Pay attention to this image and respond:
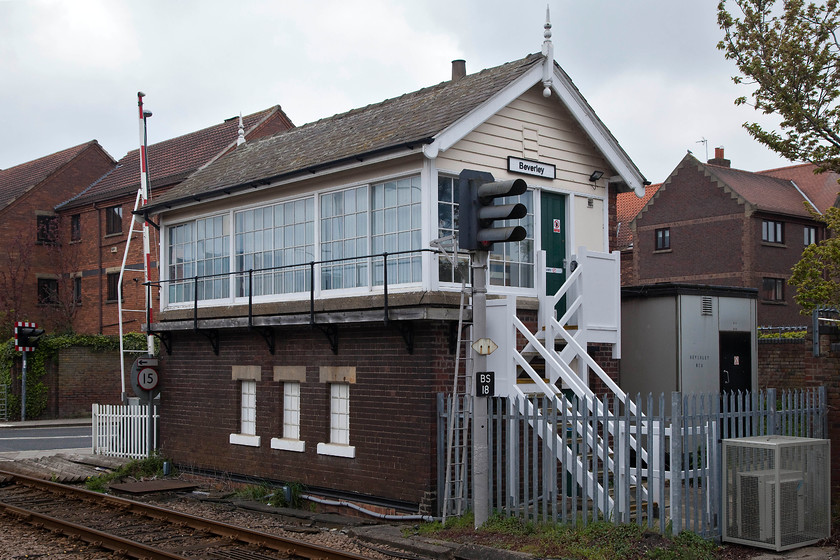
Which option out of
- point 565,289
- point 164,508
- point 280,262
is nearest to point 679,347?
point 565,289

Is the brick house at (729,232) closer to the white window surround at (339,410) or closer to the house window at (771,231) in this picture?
the house window at (771,231)

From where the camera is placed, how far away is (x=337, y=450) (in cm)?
1327

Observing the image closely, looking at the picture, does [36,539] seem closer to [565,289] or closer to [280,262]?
[280,262]

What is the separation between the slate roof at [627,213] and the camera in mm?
46094

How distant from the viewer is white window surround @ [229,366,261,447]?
15.1m

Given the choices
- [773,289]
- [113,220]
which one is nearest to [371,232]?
[113,220]

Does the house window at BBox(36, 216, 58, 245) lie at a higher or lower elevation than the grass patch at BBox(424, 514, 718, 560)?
higher

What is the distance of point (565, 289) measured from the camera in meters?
12.6

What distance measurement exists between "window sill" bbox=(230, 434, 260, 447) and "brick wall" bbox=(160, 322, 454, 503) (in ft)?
0.28

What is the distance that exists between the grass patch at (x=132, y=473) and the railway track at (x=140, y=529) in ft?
2.86

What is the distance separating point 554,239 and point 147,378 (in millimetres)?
8485

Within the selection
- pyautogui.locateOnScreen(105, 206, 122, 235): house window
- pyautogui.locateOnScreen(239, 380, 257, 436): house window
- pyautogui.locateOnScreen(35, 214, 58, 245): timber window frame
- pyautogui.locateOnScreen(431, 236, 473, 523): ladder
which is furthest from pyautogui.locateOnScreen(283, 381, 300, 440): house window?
pyautogui.locateOnScreen(35, 214, 58, 245): timber window frame

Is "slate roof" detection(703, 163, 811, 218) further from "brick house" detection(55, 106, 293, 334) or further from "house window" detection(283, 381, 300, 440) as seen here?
"house window" detection(283, 381, 300, 440)

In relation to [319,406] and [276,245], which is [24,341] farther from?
[319,406]
